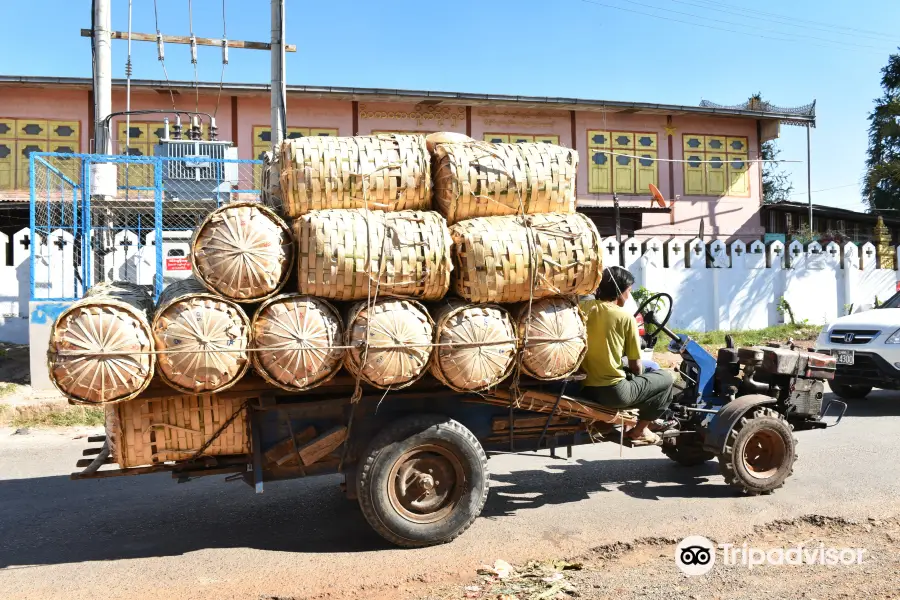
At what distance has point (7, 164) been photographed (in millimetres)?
16250

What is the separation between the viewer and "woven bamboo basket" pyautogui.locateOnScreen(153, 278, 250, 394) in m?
3.73

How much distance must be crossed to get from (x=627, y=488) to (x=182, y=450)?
3.27 metres

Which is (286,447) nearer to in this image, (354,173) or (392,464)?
(392,464)

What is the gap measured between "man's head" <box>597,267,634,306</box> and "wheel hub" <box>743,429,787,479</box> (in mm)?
1483

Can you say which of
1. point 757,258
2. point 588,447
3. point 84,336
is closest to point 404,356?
point 84,336

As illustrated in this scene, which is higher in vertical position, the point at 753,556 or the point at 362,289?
the point at 362,289

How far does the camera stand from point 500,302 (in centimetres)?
435

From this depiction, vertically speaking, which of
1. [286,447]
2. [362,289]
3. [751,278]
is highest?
[751,278]

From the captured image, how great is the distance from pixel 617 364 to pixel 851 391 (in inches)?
244

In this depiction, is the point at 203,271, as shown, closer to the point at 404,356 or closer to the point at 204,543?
the point at 404,356

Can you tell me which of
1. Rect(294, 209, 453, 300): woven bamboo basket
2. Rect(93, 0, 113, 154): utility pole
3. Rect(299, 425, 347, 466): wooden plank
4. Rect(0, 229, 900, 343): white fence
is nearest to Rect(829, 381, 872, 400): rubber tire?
Rect(0, 229, 900, 343): white fence

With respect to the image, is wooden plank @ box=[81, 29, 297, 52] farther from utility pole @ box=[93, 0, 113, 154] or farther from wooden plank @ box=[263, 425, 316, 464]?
wooden plank @ box=[263, 425, 316, 464]

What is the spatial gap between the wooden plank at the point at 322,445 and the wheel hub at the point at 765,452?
9.82ft

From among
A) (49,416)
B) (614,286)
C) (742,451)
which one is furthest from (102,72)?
(742,451)
